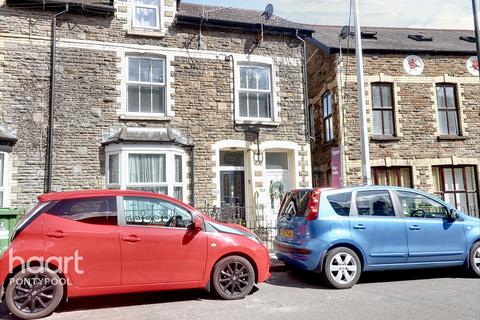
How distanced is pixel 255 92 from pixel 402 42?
22.7ft

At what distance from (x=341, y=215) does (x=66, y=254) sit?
430 cm

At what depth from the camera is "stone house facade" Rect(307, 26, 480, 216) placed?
545 inches

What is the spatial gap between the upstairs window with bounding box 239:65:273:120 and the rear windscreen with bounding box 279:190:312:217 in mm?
5526

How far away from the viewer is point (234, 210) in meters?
11.5

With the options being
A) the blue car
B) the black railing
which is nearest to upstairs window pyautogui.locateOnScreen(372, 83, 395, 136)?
the black railing

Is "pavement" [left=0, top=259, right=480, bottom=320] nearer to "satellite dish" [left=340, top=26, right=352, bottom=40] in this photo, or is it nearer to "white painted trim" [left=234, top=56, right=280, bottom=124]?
"white painted trim" [left=234, top=56, right=280, bottom=124]

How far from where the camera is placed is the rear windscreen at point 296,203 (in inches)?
271

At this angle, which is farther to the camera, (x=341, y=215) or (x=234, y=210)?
(x=234, y=210)

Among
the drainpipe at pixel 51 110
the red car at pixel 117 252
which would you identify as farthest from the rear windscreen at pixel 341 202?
the drainpipe at pixel 51 110

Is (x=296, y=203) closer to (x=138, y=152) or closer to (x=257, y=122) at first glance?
(x=138, y=152)

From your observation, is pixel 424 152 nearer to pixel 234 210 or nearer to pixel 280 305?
pixel 234 210

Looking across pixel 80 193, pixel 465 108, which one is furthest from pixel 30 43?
pixel 465 108

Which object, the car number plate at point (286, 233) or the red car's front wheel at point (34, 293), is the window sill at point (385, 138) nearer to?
the car number plate at point (286, 233)

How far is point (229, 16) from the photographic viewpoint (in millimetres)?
13344
